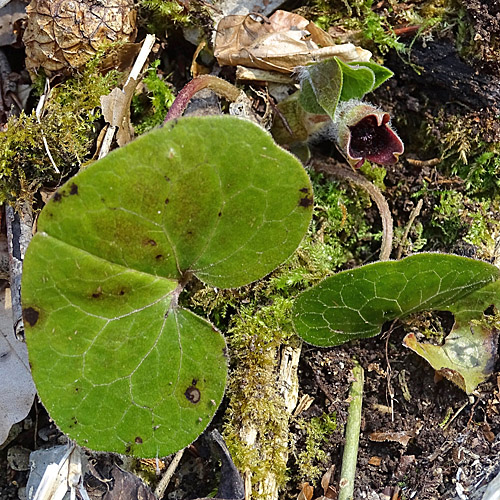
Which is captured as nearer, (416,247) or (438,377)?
(438,377)

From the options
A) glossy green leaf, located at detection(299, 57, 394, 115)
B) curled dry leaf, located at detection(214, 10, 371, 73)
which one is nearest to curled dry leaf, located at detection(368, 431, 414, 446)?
glossy green leaf, located at detection(299, 57, 394, 115)

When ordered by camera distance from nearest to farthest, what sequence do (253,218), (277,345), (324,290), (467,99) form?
1. (253,218)
2. (324,290)
3. (277,345)
4. (467,99)

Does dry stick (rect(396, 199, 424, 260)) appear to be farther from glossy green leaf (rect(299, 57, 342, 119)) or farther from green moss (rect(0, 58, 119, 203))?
green moss (rect(0, 58, 119, 203))

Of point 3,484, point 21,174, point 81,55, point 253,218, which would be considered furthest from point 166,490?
point 81,55

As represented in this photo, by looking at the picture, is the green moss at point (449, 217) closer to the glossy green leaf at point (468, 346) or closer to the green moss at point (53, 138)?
the glossy green leaf at point (468, 346)

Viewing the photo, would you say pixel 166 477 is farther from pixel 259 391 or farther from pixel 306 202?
pixel 306 202

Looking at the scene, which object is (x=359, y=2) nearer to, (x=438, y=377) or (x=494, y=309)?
(x=494, y=309)
